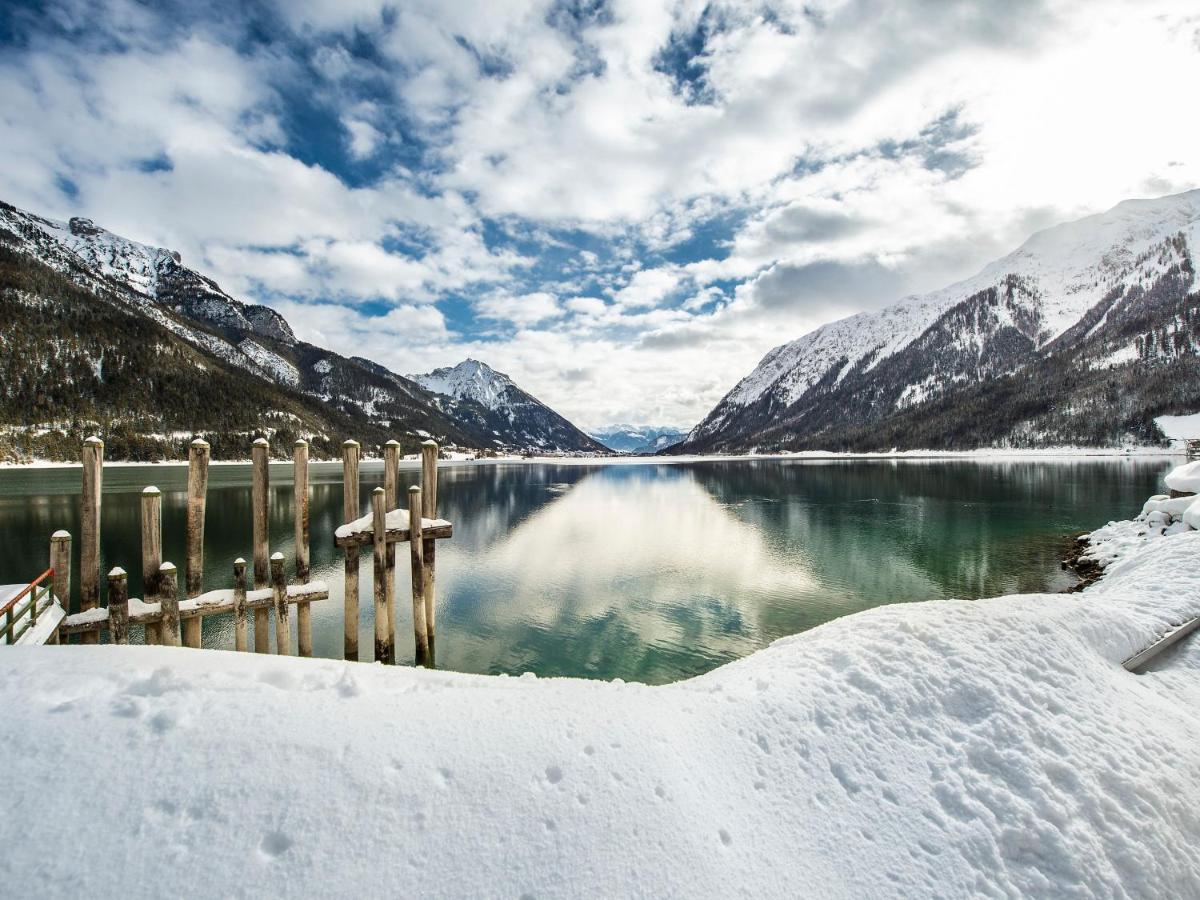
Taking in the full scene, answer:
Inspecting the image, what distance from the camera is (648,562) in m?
29.6

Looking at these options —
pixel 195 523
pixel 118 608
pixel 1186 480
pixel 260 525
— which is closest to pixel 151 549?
pixel 195 523

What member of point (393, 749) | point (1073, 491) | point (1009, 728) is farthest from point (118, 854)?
point (1073, 491)

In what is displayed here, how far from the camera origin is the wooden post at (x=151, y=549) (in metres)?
8.70

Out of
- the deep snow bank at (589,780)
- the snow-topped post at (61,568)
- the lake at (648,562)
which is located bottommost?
the lake at (648,562)

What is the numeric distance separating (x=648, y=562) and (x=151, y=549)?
2361 centimetres

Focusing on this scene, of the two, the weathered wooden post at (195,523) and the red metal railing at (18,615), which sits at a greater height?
the weathered wooden post at (195,523)

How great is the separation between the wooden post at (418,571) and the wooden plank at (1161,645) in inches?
549

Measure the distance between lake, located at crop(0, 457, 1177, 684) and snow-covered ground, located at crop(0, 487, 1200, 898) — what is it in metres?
9.30

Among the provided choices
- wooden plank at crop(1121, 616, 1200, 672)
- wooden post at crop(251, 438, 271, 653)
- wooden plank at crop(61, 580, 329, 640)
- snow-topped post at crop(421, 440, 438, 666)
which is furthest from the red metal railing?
wooden plank at crop(1121, 616, 1200, 672)

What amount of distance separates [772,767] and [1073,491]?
73.9m

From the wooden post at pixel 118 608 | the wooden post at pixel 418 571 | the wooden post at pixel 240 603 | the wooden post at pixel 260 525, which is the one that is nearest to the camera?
the wooden post at pixel 118 608

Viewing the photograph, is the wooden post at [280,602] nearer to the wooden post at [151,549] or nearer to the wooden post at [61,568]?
the wooden post at [151,549]

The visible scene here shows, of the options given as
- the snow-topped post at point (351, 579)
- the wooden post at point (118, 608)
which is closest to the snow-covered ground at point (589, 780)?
the wooden post at point (118, 608)

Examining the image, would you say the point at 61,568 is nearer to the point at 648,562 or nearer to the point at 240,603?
the point at 240,603
